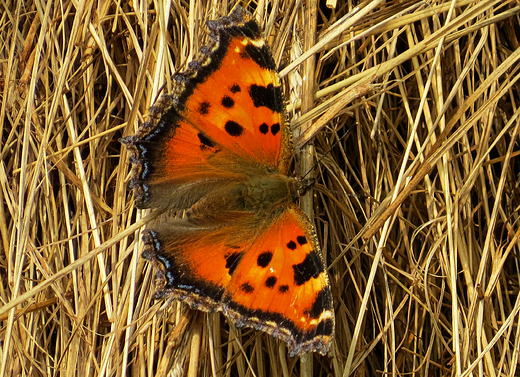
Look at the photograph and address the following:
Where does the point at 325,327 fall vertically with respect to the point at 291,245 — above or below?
below

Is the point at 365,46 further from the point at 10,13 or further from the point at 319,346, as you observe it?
the point at 10,13

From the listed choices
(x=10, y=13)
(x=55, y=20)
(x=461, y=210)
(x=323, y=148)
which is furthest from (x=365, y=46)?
(x=10, y=13)

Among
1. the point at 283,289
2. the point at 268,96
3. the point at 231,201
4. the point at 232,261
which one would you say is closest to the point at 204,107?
the point at 268,96

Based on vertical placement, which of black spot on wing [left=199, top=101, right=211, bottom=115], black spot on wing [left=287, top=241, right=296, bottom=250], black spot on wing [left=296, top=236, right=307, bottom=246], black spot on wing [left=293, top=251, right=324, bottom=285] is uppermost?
black spot on wing [left=199, top=101, right=211, bottom=115]

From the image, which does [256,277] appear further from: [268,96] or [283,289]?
[268,96]

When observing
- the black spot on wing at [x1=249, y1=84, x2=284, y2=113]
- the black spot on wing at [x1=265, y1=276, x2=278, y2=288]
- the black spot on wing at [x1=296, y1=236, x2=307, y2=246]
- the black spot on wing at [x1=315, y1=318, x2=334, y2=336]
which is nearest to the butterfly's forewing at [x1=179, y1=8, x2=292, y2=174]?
the black spot on wing at [x1=249, y1=84, x2=284, y2=113]

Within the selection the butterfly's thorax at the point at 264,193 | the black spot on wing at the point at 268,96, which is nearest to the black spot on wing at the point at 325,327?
the butterfly's thorax at the point at 264,193

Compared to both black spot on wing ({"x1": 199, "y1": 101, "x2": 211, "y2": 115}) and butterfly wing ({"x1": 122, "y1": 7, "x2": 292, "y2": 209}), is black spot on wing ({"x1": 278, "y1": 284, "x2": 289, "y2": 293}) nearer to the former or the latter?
butterfly wing ({"x1": 122, "y1": 7, "x2": 292, "y2": 209})

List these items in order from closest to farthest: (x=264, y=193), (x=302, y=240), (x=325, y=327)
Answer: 1. (x=325, y=327)
2. (x=302, y=240)
3. (x=264, y=193)
